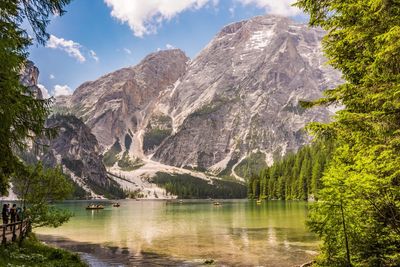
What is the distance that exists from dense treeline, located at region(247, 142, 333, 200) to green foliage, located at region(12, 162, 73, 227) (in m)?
104

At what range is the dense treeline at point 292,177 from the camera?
137m

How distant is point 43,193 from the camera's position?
29.3 m

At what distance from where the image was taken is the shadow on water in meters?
31.0

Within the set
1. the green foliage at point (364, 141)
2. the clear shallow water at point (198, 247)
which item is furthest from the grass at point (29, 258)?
the green foliage at point (364, 141)

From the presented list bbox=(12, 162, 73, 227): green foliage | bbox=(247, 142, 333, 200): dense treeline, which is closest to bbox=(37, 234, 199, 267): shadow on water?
bbox=(12, 162, 73, 227): green foliage

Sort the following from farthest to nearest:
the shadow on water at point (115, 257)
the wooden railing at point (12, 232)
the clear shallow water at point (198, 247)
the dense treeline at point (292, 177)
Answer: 1. the dense treeline at point (292, 177)
2. the clear shallow water at point (198, 247)
3. the shadow on water at point (115, 257)
4. the wooden railing at point (12, 232)

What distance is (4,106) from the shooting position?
36.3 ft

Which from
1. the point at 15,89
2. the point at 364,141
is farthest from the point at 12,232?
the point at 364,141

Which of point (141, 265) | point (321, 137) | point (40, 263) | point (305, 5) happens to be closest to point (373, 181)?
point (321, 137)

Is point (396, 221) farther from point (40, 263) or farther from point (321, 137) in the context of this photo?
point (40, 263)

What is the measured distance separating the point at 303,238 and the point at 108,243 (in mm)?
23179

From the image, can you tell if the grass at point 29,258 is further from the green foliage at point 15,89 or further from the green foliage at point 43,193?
the green foliage at point 15,89

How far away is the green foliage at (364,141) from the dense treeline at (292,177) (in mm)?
110776

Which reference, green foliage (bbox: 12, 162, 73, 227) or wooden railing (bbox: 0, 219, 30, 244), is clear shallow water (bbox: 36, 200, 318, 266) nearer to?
green foliage (bbox: 12, 162, 73, 227)
